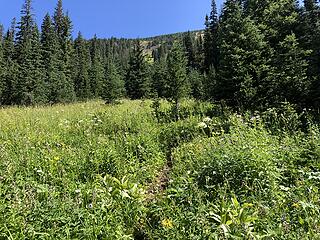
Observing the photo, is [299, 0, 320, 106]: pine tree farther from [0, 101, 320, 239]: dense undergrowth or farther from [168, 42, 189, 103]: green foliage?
[0, 101, 320, 239]: dense undergrowth

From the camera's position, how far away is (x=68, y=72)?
55.8 meters

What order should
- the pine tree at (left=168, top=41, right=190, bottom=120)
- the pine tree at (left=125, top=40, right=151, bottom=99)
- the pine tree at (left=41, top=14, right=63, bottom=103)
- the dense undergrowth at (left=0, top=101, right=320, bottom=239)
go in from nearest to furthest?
the dense undergrowth at (left=0, top=101, right=320, bottom=239) → the pine tree at (left=168, top=41, right=190, bottom=120) → the pine tree at (left=125, top=40, right=151, bottom=99) → the pine tree at (left=41, top=14, right=63, bottom=103)

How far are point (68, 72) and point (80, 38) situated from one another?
2411 cm

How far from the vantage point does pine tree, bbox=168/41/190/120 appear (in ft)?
65.0

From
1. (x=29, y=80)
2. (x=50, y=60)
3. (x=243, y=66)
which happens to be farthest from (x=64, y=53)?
(x=243, y=66)

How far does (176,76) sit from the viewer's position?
2030cm

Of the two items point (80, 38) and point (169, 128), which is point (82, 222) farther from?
point (80, 38)

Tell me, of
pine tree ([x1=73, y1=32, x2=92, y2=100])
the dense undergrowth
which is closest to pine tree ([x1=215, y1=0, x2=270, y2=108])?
the dense undergrowth

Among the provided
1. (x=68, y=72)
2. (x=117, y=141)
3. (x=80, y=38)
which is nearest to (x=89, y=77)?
(x=68, y=72)

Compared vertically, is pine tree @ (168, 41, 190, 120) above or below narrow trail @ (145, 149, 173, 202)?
above

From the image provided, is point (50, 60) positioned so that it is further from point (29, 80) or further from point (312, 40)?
point (312, 40)

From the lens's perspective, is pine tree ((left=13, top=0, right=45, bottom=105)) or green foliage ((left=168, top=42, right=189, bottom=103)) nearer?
green foliage ((left=168, top=42, right=189, bottom=103))

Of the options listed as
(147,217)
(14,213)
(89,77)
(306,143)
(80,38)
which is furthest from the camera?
(80,38)

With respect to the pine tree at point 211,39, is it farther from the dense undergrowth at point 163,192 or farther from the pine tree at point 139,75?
the dense undergrowth at point 163,192
